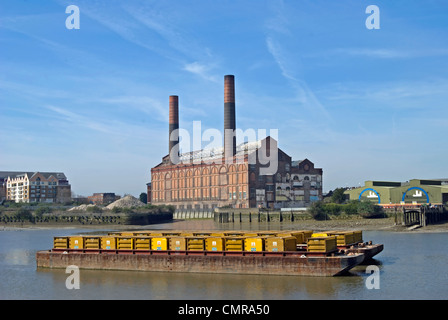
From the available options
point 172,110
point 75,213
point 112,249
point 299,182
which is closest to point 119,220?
point 75,213

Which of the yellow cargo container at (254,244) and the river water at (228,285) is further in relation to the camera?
the yellow cargo container at (254,244)

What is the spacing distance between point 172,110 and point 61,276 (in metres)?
115

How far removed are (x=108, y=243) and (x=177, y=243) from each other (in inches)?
248

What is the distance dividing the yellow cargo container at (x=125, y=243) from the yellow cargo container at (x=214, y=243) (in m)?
6.36

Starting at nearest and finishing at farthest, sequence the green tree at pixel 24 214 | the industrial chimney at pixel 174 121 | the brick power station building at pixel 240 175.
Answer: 1. the brick power station building at pixel 240 175
2. the green tree at pixel 24 214
3. the industrial chimney at pixel 174 121

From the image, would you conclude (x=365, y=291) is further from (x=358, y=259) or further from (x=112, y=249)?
(x=112, y=249)

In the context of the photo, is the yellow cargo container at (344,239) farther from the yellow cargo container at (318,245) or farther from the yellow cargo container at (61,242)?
the yellow cargo container at (61,242)

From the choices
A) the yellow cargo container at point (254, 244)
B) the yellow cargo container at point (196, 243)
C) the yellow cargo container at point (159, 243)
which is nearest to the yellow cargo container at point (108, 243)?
the yellow cargo container at point (159, 243)

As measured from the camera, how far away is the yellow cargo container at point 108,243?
133ft

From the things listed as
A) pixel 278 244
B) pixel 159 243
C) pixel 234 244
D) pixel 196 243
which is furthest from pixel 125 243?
pixel 278 244

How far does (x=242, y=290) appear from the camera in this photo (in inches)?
1246

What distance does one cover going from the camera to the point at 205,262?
121 ft

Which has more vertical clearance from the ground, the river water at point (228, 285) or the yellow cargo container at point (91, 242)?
A: the yellow cargo container at point (91, 242)

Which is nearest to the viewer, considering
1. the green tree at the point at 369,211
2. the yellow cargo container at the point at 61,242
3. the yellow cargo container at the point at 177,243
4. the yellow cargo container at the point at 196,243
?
the yellow cargo container at the point at 196,243
